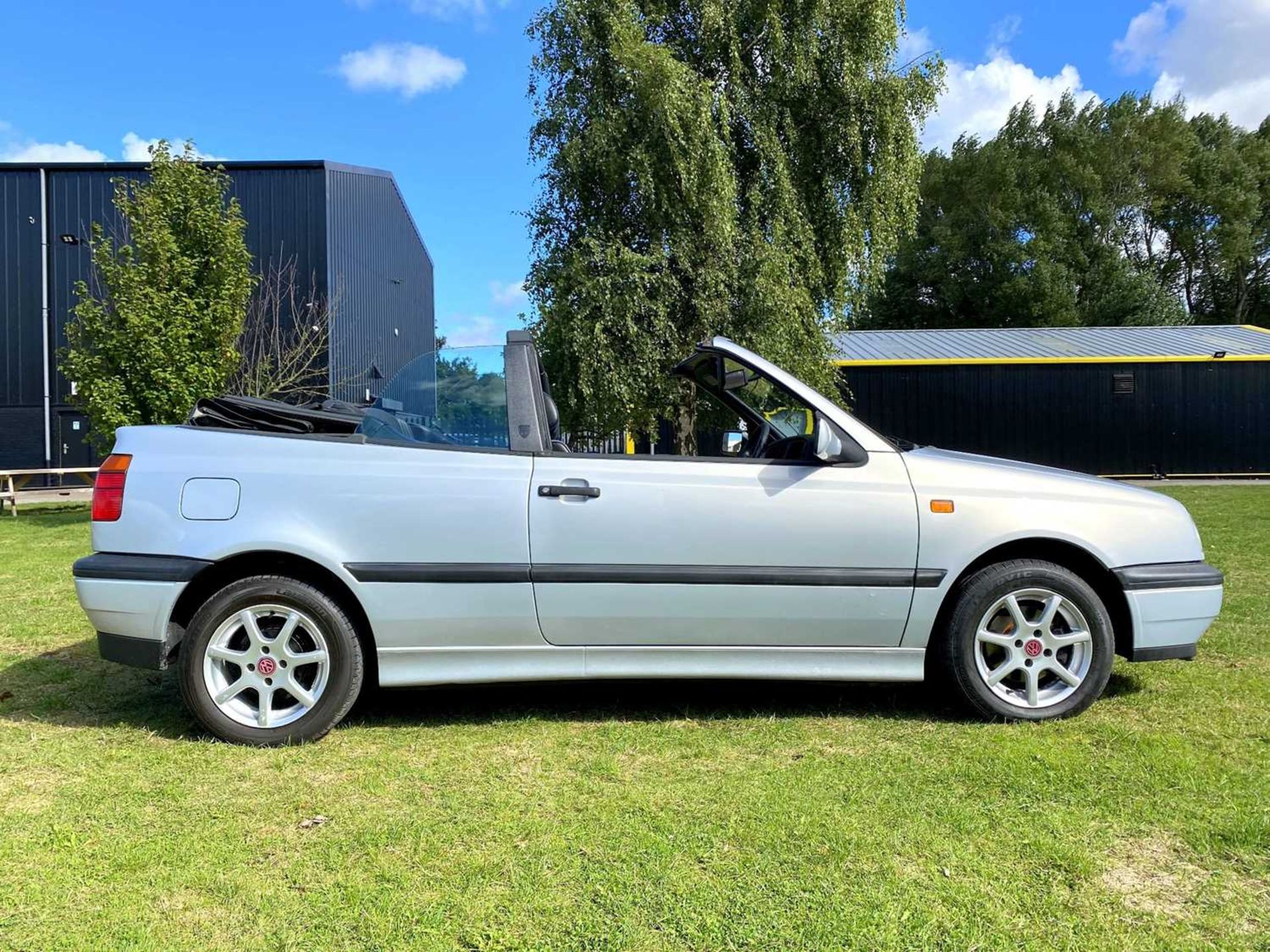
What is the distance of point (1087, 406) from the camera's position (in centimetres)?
1930

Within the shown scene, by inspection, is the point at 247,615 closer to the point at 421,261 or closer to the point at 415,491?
the point at 415,491

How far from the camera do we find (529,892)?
7.10ft

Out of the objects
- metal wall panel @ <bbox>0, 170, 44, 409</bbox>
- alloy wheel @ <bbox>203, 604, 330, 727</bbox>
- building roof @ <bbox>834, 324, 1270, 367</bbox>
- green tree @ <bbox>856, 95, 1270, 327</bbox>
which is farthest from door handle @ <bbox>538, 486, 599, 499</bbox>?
green tree @ <bbox>856, 95, 1270, 327</bbox>

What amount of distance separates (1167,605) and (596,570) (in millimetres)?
2346

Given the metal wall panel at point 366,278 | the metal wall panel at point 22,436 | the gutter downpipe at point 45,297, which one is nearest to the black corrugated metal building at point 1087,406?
the metal wall panel at point 366,278

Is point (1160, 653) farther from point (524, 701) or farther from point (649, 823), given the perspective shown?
point (524, 701)

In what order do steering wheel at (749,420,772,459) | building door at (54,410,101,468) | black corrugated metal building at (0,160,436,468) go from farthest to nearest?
1. building door at (54,410,101,468)
2. black corrugated metal building at (0,160,436,468)
3. steering wheel at (749,420,772,459)

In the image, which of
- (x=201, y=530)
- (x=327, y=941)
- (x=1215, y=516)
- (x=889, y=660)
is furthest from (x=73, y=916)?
(x=1215, y=516)

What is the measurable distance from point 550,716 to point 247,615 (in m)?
1.29

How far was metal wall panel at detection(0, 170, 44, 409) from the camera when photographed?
21562 mm

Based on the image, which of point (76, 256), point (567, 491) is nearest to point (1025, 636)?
point (567, 491)

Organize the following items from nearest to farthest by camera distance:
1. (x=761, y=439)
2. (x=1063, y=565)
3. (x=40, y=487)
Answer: (x=1063, y=565) → (x=761, y=439) → (x=40, y=487)

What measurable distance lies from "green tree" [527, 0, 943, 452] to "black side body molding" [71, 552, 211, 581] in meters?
8.37

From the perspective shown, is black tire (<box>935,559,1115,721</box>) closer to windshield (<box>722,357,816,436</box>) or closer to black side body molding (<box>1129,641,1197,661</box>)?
black side body molding (<box>1129,641,1197,661</box>)
